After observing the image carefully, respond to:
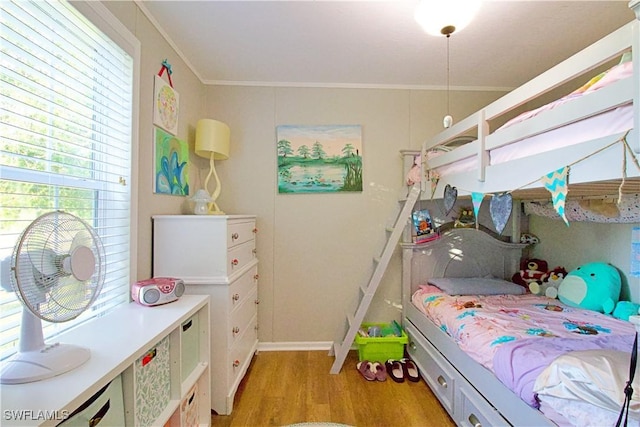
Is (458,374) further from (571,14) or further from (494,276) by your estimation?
(571,14)

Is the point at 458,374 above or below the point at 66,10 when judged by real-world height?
below

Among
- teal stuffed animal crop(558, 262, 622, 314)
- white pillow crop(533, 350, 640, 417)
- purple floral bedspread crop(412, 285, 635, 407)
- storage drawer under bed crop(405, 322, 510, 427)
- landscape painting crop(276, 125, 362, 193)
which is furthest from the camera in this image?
landscape painting crop(276, 125, 362, 193)

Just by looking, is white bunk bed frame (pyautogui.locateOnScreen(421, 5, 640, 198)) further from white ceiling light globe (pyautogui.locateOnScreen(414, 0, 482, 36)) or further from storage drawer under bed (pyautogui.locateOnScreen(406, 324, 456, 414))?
storage drawer under bed (pyautogui.locateOnScreen(406, 324, 456, 414))

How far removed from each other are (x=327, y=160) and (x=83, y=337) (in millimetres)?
2072

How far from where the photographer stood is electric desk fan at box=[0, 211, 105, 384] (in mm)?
835

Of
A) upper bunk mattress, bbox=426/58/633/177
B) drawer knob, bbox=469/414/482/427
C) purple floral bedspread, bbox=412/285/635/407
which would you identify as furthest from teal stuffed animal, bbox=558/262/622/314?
upper bunk mattress, bbox=426/58/633/177

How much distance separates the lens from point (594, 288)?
2.06m

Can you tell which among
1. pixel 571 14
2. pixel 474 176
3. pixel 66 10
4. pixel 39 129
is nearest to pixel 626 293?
pixel 474 176

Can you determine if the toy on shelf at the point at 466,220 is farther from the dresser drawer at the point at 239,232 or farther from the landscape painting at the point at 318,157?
the dresser drawer at the point at 239,232

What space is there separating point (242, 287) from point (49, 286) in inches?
51.4

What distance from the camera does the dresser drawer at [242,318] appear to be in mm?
1909

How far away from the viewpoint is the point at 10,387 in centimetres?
81
